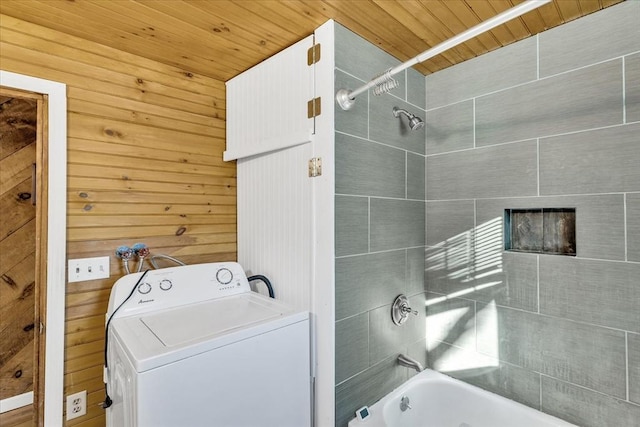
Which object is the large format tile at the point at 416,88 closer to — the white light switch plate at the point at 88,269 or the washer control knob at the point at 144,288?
the washer control knob at the point at 144,288

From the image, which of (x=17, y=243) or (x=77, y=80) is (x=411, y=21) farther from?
(x=17, y=243)

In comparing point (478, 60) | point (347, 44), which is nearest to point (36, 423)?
point (347, 44)

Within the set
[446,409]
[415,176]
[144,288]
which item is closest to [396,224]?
[415,176]

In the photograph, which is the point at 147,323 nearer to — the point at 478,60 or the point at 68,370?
the point at 68,370

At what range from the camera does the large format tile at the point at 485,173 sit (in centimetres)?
165

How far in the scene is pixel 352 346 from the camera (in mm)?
1559

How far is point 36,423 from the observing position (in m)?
1.50

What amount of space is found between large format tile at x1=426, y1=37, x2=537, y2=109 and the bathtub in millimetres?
1639

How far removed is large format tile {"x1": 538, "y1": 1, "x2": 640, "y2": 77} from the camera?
A: 1.39 metres

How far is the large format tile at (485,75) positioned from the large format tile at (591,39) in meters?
0.07

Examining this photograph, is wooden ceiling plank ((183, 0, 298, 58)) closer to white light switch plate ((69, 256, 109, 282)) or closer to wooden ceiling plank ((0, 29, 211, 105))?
wooden ceiling plank ((0, 29, 211, 105))

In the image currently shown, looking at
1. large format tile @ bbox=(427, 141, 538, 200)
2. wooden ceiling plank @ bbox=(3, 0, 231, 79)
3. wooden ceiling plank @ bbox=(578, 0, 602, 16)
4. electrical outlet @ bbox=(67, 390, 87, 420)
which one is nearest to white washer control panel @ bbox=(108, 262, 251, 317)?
electrical outlet @ bbox=(67, 390, 87, 420)

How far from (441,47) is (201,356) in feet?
4.35

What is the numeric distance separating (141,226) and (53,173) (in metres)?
0.45
